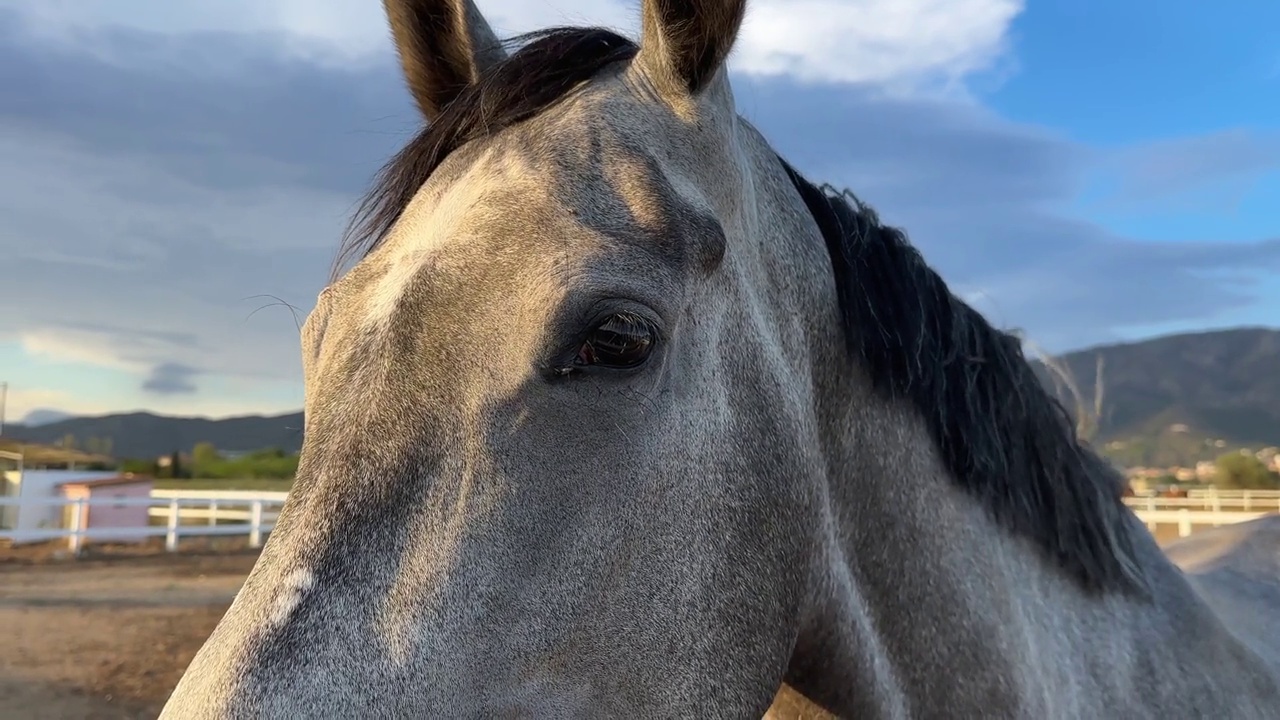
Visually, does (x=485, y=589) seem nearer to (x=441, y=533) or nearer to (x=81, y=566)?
(x=441, y=533)

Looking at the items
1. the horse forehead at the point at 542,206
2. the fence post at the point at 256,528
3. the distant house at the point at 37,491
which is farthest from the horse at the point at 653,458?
the distant house at the point at 37,491

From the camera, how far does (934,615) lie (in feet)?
6.77

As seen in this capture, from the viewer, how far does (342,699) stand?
4.22 ft

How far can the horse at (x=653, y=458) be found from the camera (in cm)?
142

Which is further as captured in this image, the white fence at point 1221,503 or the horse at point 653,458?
the white fence at point 1221,503

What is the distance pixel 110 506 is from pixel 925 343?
22.3 metres

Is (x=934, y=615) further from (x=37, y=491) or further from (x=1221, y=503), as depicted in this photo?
(x=37, y=491)

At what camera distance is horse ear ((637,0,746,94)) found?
1.81 m

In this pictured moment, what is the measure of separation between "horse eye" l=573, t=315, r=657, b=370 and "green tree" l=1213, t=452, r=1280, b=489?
3998 centimetres

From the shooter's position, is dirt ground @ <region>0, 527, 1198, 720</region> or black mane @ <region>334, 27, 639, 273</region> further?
dirt ground @ <region>0, 527, 1198, 720</region>

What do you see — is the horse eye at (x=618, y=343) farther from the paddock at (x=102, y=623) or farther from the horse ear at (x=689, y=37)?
the paddock at (x=102, y=623)

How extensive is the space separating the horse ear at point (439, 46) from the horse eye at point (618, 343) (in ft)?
3.44

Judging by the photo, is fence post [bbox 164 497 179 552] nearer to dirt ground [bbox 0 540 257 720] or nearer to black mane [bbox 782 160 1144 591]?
dirt ground [bbox 0 540 257 720]

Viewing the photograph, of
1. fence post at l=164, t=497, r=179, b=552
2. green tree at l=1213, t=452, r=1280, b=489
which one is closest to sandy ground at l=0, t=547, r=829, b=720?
fence post at l=164, t=497, r=179, b=552
